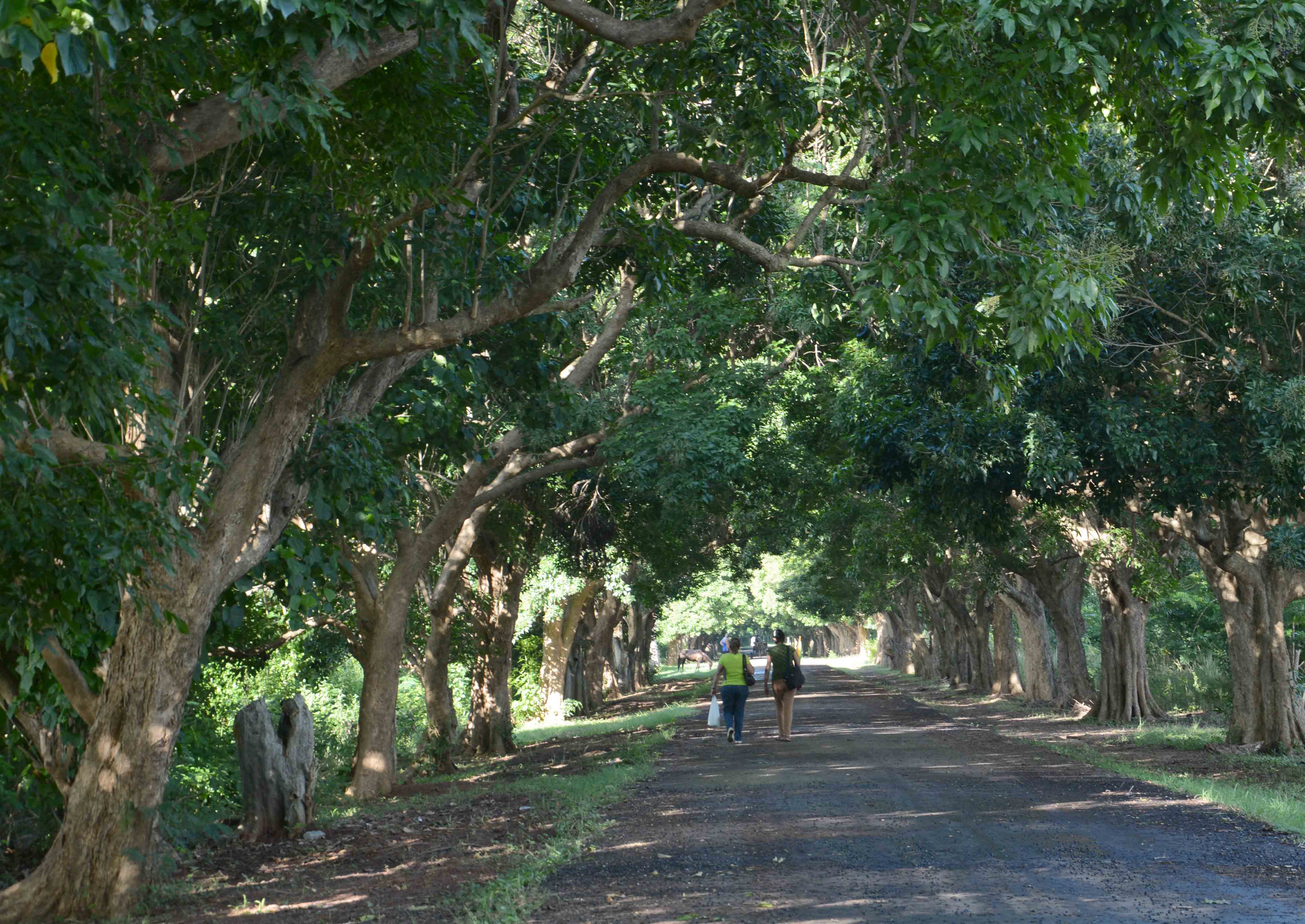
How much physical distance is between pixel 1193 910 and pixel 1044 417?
877 cm

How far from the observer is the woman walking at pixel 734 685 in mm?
19594

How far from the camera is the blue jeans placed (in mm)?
20125

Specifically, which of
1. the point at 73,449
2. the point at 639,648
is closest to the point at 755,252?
the point at 73,449

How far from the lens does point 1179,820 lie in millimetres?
10484

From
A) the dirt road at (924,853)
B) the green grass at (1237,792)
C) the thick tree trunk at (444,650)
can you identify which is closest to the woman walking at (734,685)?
the dirt road at (924,853)

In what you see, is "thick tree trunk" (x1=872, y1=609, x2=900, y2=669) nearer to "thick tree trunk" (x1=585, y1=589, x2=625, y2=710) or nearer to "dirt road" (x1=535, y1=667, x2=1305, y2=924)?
"thick tree trunk" (x1=585, y1=589, x2=625, y2=710)

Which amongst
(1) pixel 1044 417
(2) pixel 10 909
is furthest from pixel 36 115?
(1) pixel 1044 417

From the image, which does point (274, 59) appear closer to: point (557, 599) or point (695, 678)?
point (557, 599)

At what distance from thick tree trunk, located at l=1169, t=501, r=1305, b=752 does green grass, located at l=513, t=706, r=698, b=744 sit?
1328 cm

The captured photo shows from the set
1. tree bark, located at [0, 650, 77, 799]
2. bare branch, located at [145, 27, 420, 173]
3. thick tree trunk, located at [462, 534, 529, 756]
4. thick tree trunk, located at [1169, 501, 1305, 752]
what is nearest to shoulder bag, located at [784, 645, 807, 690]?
thick tree trunk, located at [462, 534, 529, 756]

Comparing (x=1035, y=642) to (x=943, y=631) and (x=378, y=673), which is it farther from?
(x=378, y=673)

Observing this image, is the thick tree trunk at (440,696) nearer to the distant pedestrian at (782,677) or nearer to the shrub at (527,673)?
the distant pedestrian at (782,677)

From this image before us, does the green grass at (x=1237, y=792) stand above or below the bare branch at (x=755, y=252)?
below

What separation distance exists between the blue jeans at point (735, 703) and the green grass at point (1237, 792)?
5302mm
